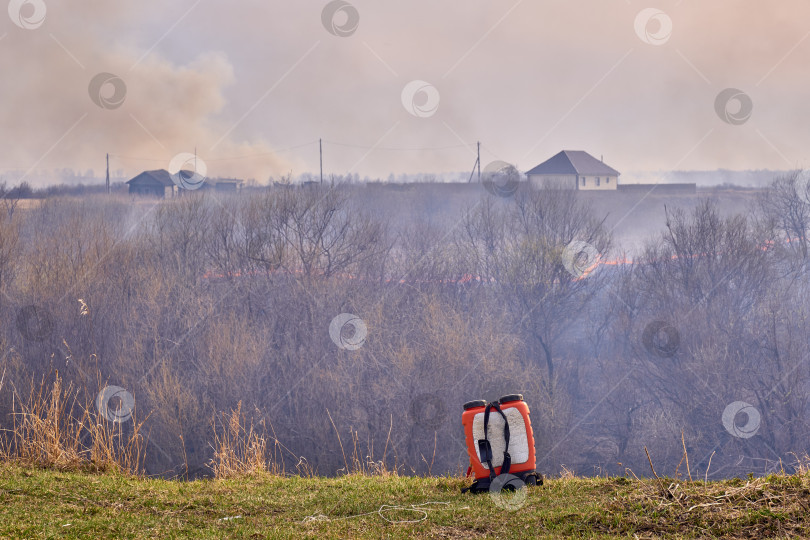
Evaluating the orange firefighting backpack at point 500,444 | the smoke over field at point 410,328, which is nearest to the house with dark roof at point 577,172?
the smoke over field at point 410,328

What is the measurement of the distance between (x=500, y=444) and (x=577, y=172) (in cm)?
7532

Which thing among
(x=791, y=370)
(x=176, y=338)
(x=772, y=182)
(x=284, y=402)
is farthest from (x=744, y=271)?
(x=176, y=338)

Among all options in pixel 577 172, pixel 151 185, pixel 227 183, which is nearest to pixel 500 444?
pixel 577 172

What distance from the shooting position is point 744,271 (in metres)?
45.4

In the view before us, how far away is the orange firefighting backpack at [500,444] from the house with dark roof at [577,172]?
72535 millimetres

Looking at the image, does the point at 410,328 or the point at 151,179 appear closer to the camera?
the point at 410,328

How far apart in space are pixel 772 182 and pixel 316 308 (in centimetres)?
3877

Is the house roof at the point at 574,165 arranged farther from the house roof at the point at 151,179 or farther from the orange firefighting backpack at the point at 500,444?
the orange firefighting backpack at the point at 500,444

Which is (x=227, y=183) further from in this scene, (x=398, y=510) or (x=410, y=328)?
(x=398, y=510)

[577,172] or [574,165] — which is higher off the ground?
[574,165]

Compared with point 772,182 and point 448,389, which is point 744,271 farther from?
point 448,389

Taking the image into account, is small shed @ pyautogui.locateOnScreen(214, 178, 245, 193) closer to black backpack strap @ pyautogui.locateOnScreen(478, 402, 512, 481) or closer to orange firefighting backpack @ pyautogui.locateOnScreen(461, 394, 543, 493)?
orange firefighting backpack @ pyautogui.locateOnScreen(461, 394, 543, 493)

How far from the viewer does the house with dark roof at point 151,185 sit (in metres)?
82.8

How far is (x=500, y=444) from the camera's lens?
6910 millimetres
